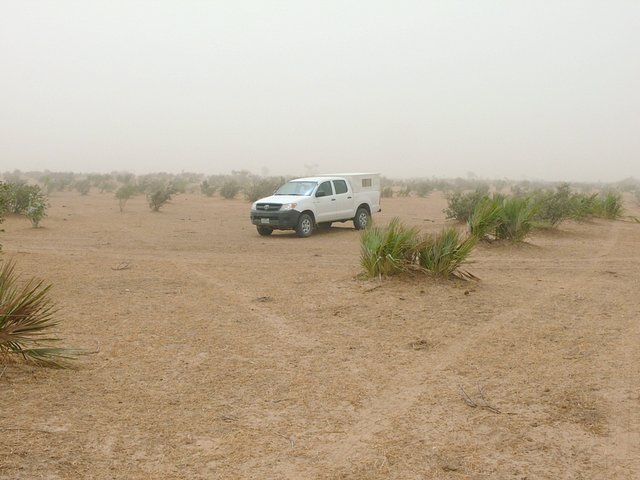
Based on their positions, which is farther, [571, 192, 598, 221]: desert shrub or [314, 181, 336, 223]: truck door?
[571, 192, 598, 221]: desert shrub

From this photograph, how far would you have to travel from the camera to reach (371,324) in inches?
367

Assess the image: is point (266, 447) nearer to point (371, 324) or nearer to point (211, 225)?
point (371, 324)

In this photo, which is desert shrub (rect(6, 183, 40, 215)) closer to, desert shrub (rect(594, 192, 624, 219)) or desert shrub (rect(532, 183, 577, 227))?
desert shrub (rect(532, 183, 577, 227))

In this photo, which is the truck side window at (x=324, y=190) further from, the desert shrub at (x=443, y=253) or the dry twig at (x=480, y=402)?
the dry twig at (x=480, y=402)

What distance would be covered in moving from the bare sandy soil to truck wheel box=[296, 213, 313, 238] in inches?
250

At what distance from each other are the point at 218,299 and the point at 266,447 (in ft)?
19.1

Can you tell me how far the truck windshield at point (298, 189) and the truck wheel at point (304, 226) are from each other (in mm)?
726

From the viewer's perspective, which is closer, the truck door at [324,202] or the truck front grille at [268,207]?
the truck front grille at [268,207]

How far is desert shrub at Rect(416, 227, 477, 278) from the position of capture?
461 inches

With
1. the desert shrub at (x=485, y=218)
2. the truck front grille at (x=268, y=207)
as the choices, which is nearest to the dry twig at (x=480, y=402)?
the desert shrub at (x=485, y=218)

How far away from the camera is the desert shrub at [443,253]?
1172cm

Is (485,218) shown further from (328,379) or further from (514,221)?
(328,379)

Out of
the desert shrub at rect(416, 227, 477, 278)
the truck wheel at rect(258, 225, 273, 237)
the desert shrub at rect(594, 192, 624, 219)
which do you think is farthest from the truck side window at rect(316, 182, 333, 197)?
the desert shrub at rect(594, 192, 624, 219)

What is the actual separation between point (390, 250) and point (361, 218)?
10.8 meters
